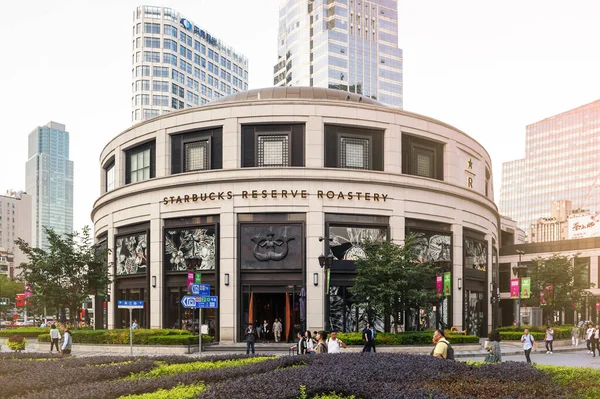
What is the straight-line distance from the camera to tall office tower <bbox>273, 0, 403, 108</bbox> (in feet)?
496

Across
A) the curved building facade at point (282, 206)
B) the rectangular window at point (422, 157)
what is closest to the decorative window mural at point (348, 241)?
the curved building facade at point (282, 206)

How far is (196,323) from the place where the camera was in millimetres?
42000

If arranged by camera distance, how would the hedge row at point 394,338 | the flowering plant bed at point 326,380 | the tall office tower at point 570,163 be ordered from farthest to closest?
the tall office tower at point 570,163, the hedge row at point 394,338, the flowering plant bed at point 326,380

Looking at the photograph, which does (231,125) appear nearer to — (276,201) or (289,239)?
(276,201)

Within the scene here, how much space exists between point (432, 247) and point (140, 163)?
21.9 metres

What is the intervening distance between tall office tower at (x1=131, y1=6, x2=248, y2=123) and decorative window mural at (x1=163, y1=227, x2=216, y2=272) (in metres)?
102

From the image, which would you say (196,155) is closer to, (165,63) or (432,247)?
(432,247)

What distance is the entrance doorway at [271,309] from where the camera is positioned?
40.5 m

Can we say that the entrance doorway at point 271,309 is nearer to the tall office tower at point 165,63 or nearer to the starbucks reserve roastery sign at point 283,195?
the starbucks reserve roastery sign at point 283,195

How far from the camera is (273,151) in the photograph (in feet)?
137

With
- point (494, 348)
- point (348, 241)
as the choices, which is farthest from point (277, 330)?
point (494, 348)

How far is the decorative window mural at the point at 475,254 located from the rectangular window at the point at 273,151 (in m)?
15.8

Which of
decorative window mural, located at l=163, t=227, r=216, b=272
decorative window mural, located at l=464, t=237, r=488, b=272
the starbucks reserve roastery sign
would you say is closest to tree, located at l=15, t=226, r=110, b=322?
decorative window mural, located at l=163, t=227, r=216, b=272

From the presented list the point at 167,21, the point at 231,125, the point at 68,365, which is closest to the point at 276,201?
the point at 231,125
